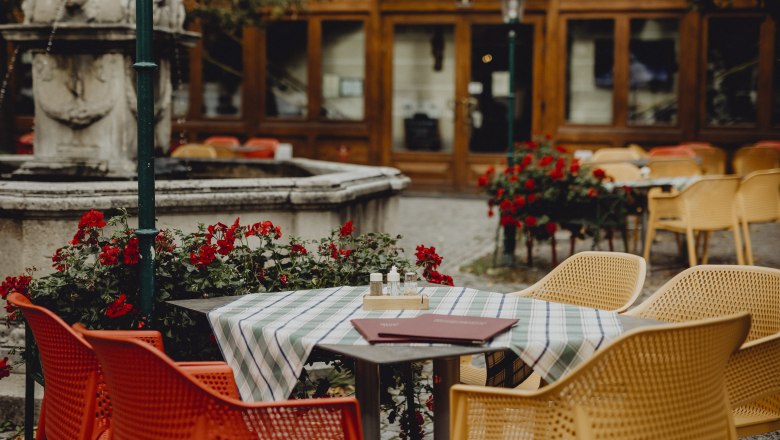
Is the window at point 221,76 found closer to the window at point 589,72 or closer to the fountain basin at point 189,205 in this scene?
the window at point 589,72

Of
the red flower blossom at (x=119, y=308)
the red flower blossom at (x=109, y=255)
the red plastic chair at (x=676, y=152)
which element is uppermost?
the red plastic chair at (x=676, y=152)

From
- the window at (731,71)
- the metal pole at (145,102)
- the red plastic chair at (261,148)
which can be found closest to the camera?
the metal pole at (145,102)

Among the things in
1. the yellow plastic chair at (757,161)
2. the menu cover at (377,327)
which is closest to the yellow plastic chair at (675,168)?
the yellow plastic chair at (757,161)

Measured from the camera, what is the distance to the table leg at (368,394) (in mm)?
3553

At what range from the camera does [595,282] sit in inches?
185

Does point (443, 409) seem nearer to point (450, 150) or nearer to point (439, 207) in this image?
point (439, 207)

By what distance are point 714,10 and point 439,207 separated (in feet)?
15.4

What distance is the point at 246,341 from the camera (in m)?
3.57

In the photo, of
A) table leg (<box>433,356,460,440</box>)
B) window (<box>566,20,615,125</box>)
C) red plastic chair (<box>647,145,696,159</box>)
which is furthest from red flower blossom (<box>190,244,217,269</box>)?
window (<box>566,20,615,125</box>)

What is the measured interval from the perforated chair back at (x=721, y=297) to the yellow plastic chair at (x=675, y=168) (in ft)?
25.2

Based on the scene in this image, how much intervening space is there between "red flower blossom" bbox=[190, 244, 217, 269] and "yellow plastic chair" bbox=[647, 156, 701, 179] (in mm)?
7784

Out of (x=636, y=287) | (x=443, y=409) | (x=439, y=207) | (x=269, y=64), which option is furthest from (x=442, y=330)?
(x=269, y=64)

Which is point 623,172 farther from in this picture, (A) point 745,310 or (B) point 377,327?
(B) point 377,327

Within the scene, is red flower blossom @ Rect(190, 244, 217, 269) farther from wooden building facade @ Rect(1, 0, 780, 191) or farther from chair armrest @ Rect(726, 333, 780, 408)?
wooden building facade @ Rect(1, 0, 780, 191)
